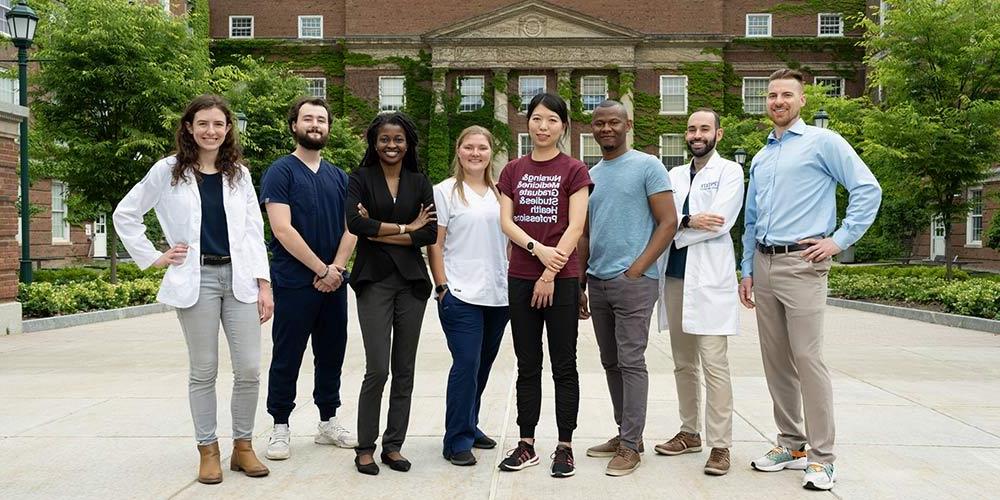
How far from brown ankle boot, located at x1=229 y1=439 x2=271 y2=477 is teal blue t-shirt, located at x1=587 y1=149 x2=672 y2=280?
2.23 meters

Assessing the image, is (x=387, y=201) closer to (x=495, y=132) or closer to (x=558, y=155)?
(x=558, y=155)

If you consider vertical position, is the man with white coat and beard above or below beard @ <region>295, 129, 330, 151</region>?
below

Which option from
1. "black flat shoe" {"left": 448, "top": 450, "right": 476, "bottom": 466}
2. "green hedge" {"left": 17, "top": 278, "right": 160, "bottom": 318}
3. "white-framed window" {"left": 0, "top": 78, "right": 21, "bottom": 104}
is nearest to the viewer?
"black flat shoe" {"left": 448, "top": 450, "right": 476, "bottom": 466}

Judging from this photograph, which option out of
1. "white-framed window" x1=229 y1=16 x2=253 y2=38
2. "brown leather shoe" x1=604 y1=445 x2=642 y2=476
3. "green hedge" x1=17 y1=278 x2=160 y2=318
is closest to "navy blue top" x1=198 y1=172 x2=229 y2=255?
"brown leather shoe" x1=604 y1=445 x2=642 y2=476

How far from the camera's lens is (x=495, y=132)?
1797 inches

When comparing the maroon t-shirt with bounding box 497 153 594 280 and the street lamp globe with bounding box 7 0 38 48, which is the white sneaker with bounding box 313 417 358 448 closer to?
the maroon t-shirt with bounding box 497 153 594 280

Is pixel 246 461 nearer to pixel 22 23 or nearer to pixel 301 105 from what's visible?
pixel 301 105

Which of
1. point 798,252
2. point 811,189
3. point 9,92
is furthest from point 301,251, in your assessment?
point 9,92

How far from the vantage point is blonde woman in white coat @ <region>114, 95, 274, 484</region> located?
4730mm

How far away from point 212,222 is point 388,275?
104cm

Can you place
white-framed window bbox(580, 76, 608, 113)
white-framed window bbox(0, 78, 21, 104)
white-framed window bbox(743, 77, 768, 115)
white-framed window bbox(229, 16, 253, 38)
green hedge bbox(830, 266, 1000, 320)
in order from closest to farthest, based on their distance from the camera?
green hedge bbox(830, 266, 1000, 320), white-framed window bbox(0, 78, 21, 104), white-framed window bbox(580, 76, 608, 113), white-framed window bbox(743, 77, 768, 115), white-framed window bbox(229, 16, 253, 38)

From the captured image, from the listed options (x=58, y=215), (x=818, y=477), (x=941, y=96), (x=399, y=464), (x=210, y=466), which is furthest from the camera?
(x=58, y=215)

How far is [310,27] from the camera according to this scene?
49.4 m

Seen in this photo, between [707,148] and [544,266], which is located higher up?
[707,148]
